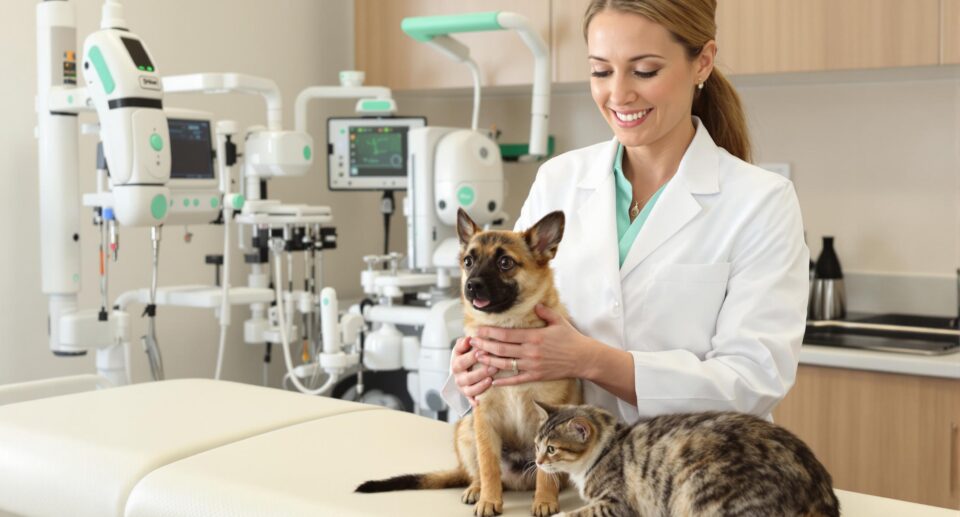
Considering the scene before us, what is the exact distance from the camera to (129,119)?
93.2 inches

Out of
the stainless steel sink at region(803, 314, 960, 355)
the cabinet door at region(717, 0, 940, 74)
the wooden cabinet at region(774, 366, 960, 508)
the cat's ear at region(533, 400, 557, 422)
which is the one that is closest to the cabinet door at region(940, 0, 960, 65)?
the cabinet door at region(717, 0, 940, 74)

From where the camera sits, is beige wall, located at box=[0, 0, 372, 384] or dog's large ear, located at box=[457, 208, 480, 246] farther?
beige wall, located at box=[0, 0, 372, 384]

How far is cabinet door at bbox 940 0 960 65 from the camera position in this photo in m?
2.70

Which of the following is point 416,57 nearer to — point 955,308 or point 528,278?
point 955,308

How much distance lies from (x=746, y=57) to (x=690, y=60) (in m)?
1.73

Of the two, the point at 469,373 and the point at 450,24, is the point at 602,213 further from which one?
the point at 450,24

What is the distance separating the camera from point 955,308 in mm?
3096

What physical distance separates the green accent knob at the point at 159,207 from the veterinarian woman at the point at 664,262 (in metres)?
1.21

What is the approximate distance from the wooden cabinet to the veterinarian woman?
1326mm

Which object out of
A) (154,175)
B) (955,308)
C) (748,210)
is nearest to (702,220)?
(748,210)

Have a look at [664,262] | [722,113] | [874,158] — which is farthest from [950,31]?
[664,262]

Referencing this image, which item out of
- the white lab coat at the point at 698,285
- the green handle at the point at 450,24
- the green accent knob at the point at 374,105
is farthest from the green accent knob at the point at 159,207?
the white lab coat at the point at 698,285

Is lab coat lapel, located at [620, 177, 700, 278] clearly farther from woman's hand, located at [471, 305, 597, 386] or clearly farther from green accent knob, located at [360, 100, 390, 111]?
green accent knob, located at [360, 100, 390, 111]

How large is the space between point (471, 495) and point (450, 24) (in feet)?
6.99
